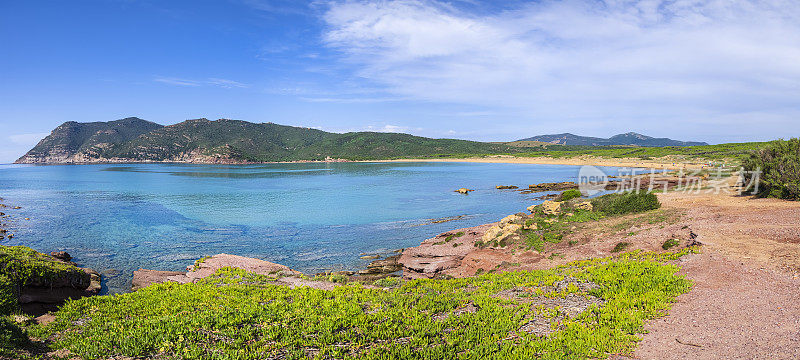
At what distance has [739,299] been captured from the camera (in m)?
9.56

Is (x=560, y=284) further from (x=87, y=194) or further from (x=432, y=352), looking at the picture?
(x=87, y=194)

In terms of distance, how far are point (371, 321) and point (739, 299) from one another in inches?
382

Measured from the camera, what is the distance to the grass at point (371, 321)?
7.87 m

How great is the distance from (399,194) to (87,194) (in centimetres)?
5445

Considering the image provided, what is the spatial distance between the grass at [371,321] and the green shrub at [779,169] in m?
18.0

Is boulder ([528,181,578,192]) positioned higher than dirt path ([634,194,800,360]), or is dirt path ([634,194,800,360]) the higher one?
dirt path ([634,194,800,360])

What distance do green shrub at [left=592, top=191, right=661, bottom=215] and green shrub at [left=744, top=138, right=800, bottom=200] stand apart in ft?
21.7

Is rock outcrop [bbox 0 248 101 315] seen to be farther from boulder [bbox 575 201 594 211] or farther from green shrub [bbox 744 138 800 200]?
green shrub [bbox 744 138 800 200]

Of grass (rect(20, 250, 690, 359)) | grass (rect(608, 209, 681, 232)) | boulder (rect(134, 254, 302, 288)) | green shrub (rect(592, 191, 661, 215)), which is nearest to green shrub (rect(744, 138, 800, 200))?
green shrub (rect(592, 191, 661, 215))

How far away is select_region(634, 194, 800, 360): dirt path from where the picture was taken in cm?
734

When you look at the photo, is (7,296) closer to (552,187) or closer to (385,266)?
(385,266)

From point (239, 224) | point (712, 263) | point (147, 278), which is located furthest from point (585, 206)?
point (239, 224)

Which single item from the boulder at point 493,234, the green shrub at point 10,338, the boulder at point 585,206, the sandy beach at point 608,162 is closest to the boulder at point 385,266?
the boulder at point 493,234

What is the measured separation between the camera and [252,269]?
17.8 m
